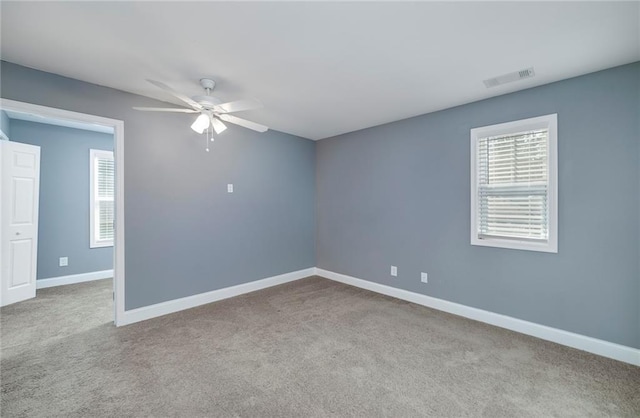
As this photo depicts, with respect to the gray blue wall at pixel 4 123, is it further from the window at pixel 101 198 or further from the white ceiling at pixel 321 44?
the white ceiling at pixel 321 44

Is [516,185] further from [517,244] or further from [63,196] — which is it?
[63,196]

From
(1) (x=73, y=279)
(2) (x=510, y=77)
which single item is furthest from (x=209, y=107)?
(1) (x=73, y=279)

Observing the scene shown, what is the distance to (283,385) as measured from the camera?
201 cm

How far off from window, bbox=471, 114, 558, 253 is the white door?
5.87 metres

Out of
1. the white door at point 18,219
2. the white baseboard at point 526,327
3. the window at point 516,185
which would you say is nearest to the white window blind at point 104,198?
the white door at point 18,219

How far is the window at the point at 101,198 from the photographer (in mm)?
4742

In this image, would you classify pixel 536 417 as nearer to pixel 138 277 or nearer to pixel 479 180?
pixel 479 180

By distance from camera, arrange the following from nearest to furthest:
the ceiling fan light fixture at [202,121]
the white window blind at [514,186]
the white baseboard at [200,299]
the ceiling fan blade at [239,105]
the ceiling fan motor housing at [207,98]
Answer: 1. the ceiling fan blade at [239,105]
2. the ceiling fan motor housing at [207,98]
3. the ceiling fan light fixture at [202,121]
4. the white window blind at [514,186]
5. the white baseboard at [200,299]

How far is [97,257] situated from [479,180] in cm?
617

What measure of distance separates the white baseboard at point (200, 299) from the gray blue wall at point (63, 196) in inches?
101

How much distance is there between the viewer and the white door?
11.4 ft

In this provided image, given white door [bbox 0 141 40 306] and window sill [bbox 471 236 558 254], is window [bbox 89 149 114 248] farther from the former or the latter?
window sill [bbox 471 236 558 254]

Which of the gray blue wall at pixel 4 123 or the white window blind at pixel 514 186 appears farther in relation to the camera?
the gray blue wall at pixel 4 123

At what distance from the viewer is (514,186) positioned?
2.89 meters
